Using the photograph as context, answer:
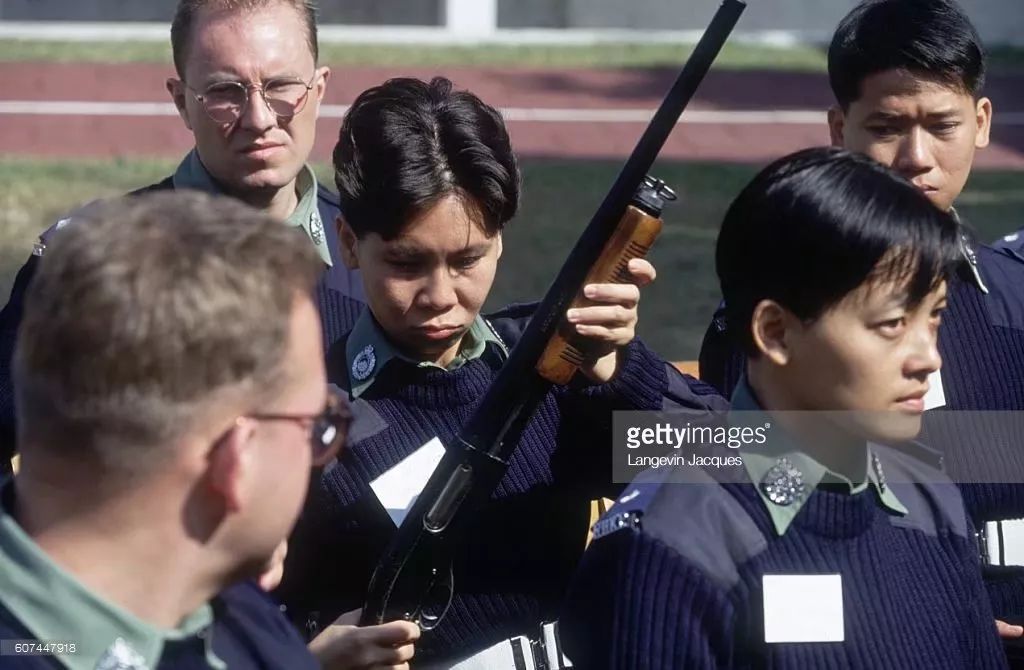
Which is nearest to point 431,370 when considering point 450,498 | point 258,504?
point 450,498

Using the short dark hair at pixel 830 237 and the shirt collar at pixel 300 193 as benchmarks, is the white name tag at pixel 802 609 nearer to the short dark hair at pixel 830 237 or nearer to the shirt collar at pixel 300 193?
the short dark hair at pixel 830 237

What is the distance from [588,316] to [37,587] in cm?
113

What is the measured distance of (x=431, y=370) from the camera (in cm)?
284

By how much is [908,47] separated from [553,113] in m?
11.7

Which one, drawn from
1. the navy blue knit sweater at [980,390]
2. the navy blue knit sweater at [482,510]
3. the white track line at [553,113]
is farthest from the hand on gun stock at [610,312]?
the white track line at [553,113]

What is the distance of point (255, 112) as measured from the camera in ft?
11.6

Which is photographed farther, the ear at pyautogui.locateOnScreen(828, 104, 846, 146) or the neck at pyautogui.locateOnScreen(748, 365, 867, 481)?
the ear at pyautogui.locateOnScreen(828, 104, 846, 146)

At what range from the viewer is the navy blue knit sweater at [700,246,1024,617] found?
3125 millimetres

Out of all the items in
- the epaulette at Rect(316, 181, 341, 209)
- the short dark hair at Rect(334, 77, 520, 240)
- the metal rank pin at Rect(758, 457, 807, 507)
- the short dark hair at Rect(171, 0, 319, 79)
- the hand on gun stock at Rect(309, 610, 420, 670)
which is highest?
the short dark hair at Rect(171, 0, 319, 79)

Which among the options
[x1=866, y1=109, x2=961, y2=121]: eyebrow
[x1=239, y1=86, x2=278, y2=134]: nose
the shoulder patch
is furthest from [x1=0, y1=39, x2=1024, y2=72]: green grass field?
the shoulder patch

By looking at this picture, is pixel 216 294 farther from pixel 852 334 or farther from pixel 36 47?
pixel 36 47

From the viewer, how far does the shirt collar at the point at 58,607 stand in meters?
1.65

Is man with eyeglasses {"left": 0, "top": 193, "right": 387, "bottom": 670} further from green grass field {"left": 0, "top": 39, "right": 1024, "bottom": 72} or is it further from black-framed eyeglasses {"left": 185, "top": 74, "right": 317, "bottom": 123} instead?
green grass field {"left": 0, "top": 39, "right": 1024, "bottom": 72}

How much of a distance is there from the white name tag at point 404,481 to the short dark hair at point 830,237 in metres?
0.65
